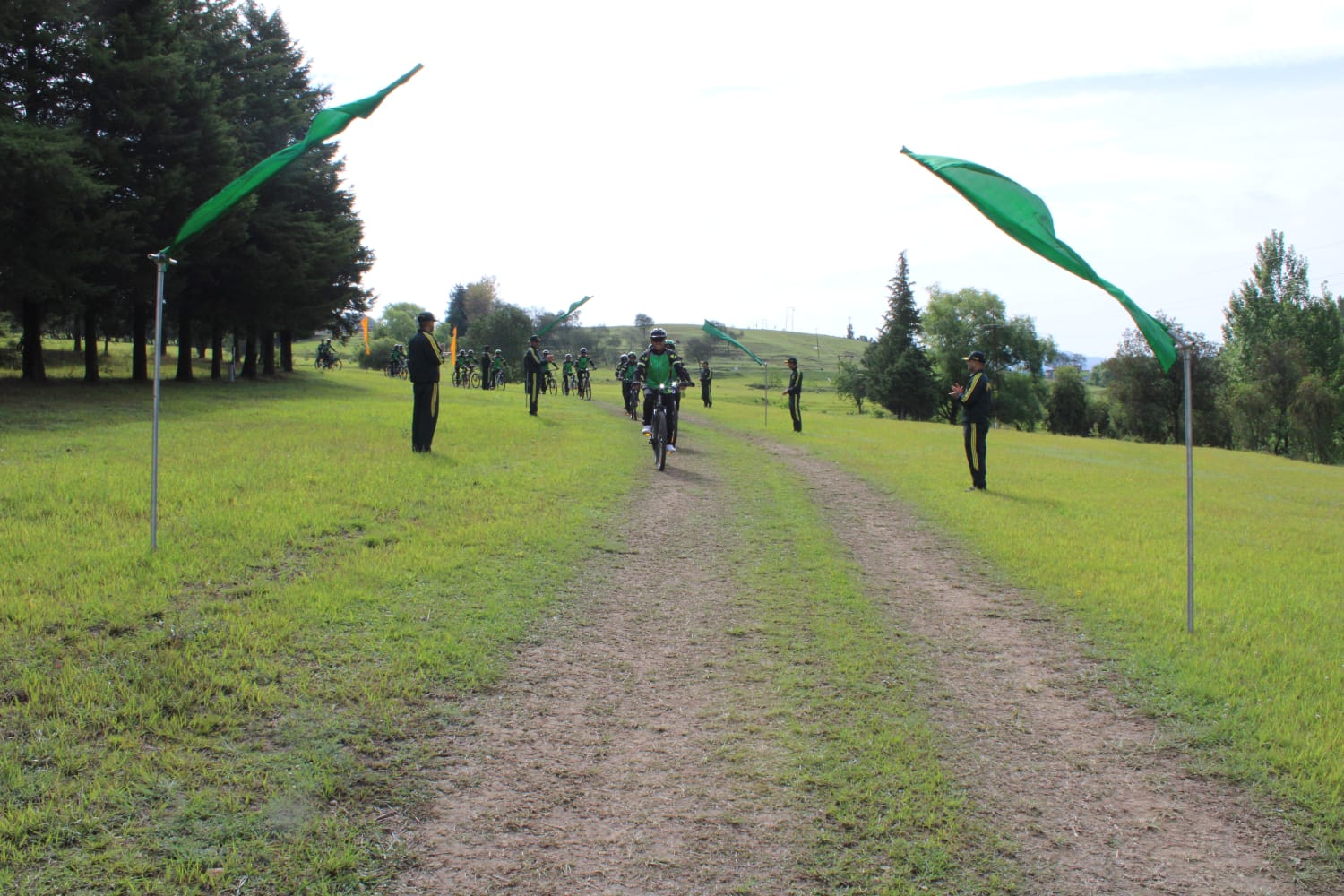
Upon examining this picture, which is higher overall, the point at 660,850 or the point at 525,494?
the point at 525,494

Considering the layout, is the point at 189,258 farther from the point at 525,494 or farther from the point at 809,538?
the point at 809,538

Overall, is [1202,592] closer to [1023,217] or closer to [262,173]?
[1023,217]

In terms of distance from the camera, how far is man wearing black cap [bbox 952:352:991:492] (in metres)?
14.8

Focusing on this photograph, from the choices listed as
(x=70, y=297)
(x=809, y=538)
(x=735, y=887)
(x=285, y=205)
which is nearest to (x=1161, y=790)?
(x=735, y=887)

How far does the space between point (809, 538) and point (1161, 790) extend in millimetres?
6082

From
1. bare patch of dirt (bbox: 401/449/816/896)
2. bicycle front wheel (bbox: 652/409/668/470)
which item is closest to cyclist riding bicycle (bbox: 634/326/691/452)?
bicycle front wheel (bbox: 652/409/668/470)

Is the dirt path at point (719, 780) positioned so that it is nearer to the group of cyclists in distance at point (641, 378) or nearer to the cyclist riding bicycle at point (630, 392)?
the group of cyclists in distance at point (641, 378)

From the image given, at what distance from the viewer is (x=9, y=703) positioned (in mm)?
4801

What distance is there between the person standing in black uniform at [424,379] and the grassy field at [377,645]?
1226 millimetres

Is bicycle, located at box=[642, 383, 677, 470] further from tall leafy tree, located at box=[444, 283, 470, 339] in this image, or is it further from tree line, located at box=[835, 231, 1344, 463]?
tall leafy tree, located at box=[444, 283, 470, 339]

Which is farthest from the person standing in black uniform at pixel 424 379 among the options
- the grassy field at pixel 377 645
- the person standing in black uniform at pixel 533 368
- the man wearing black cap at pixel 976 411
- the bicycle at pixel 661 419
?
the person standing in black uniform at pixel 533 368

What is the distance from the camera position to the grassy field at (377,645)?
396 cm

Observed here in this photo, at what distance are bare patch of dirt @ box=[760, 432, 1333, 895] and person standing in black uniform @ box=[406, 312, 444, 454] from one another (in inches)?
378

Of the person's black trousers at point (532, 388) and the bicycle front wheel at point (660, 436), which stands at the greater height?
the person's black trousers at point (532, 388)
